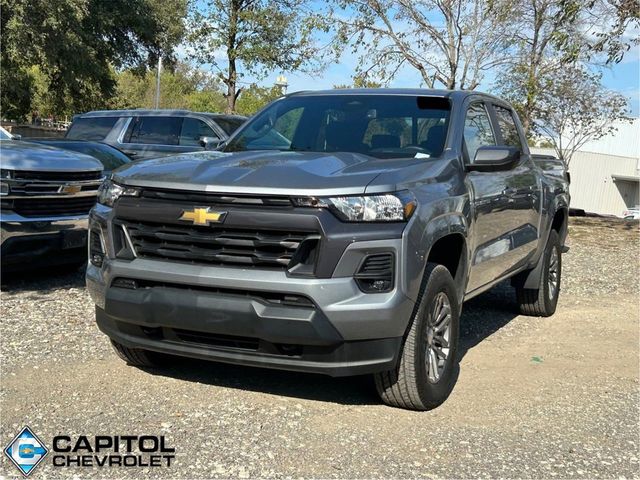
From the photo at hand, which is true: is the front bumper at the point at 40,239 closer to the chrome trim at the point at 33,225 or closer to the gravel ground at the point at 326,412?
the chrome trim at the point at 33,225

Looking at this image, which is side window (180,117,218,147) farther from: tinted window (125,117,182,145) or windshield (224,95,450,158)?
windshield (224,95,450,158)

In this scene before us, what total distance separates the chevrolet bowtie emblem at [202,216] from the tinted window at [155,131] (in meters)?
7.89

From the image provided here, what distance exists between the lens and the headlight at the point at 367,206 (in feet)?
12.2

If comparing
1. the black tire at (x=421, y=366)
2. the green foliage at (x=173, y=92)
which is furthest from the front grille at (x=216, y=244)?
the green foliage at (x=173, y=92)

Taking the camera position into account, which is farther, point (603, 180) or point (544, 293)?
point (603, 180)

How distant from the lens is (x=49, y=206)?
22.4 ft

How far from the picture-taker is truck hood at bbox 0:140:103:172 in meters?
6.65

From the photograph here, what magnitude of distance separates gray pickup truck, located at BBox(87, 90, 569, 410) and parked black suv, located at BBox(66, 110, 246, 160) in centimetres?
681

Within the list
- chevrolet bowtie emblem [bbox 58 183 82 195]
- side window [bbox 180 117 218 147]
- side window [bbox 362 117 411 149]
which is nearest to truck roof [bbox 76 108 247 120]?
side window [bbox 180 117 218 147]

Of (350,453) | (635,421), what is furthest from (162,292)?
(635,421)

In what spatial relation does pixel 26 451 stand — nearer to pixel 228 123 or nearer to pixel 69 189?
pixel 69 189

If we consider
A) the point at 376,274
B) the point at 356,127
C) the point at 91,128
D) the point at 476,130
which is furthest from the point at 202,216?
the point at 91,128

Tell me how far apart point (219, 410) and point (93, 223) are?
1.35 meters

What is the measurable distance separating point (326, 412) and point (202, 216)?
4.49 ft
